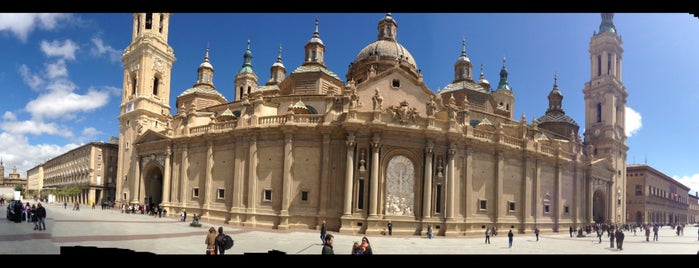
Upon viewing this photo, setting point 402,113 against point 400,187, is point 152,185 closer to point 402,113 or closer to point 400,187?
point 400,187

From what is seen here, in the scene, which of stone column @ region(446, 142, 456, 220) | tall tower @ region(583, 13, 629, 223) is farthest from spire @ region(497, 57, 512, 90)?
stone column @ region(446, 142, 456, 220)

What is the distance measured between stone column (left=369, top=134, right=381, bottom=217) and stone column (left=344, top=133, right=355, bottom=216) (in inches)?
61.1

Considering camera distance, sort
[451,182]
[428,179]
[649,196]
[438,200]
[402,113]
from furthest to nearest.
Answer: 1. [649,196]
2. [451,182]
3. [438,200]
4. [428,179]
5. [402,113]

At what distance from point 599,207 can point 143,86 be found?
6419 cm

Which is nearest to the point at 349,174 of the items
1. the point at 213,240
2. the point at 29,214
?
the point at 213,240

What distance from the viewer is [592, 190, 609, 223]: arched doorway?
192 feet

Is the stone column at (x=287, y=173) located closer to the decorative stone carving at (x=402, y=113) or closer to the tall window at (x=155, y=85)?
the decorative stone carving at (x=402, y=113)

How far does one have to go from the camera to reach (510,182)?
41.1 meters

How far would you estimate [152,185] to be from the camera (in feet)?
167

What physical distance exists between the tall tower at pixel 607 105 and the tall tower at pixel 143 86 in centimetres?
6156

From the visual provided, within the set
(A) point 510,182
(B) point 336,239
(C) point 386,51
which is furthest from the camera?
(C) point 386,51

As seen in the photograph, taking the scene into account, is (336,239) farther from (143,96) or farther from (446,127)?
(143,96)
